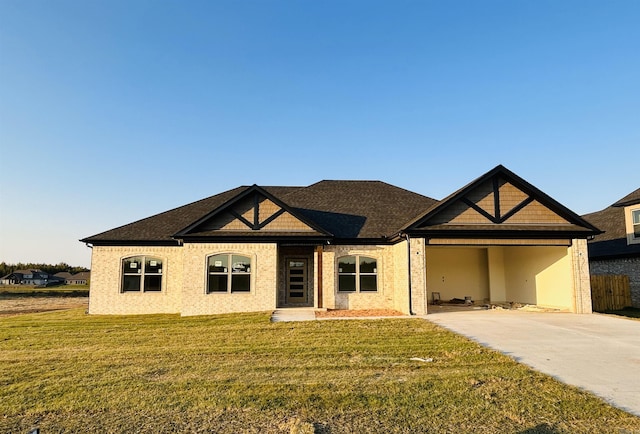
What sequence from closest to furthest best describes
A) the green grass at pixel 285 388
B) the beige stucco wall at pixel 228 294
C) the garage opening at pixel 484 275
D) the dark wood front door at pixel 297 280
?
the green grass at pixel 285 388 → the beige stucco wall at pixel 228 294 → the garage opening at pixel 484 275 → the dark wood front door at pixel 297 280

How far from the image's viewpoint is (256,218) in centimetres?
1730

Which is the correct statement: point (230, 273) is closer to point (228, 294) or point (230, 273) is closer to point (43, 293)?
point (228, 294)

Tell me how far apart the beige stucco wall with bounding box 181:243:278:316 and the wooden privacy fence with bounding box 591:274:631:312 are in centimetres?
1529

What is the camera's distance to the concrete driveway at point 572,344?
6.66 meters

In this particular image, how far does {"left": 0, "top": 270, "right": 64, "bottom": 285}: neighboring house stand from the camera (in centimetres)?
9512

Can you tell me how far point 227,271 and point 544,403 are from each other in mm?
13348

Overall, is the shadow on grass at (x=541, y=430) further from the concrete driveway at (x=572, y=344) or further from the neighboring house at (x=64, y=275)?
the neighboring house at (x=64, y=275)

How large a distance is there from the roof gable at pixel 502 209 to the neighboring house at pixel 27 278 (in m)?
106

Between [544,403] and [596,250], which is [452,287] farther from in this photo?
[544,403]

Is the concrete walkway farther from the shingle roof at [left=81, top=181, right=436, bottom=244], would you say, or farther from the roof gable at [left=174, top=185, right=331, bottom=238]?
the shingle roof at [left=81, top=181, right=436, bottom=244]

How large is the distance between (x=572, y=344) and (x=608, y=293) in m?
12.3

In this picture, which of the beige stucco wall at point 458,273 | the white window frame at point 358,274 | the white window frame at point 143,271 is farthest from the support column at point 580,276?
the white window frame at point 143,271

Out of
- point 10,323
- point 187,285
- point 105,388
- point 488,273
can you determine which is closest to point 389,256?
point 488,273

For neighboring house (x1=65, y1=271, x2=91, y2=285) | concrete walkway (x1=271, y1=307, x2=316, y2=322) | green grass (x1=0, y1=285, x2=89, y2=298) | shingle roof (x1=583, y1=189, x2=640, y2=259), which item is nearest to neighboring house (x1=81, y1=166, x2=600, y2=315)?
concrete walkway (x1=271, y1=307, x2=316, y2=322)
